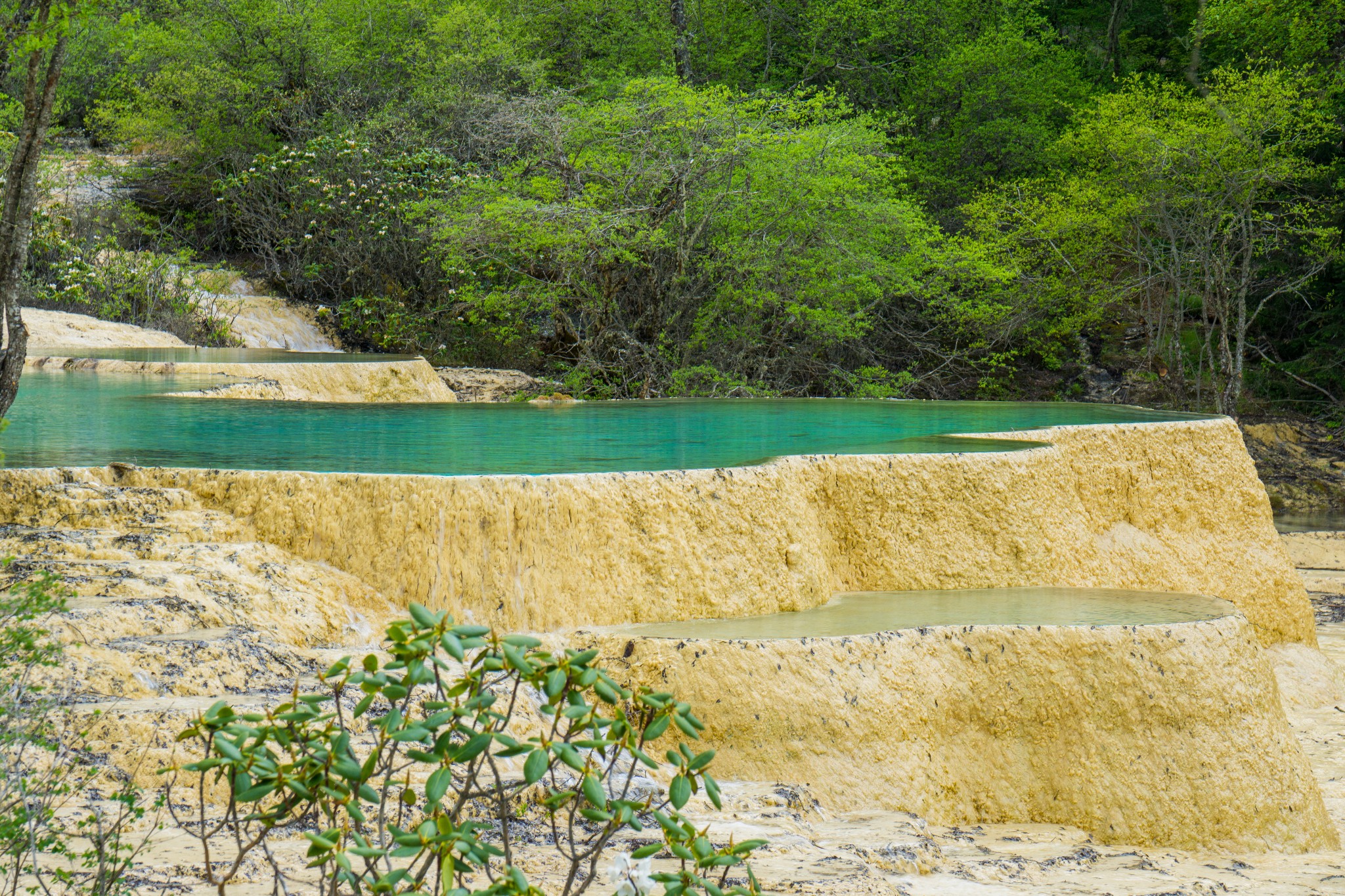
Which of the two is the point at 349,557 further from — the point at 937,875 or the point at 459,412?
the point at 459,412

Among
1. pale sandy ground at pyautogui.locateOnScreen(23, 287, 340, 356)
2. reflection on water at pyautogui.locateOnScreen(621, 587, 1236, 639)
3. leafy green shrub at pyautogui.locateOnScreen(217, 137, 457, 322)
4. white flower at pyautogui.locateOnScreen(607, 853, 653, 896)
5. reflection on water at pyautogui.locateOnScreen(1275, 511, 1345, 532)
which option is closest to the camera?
white flower at pyautogui.locateOnScreen(607, 853, 653, 896)

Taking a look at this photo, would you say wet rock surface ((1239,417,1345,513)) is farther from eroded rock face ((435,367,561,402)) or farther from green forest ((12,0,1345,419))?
eroded rock face ((435,367,561,402))

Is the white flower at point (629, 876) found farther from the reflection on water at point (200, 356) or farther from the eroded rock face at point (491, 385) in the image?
the eroded rock face at point (491, 385)

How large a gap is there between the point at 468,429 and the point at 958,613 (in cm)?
369

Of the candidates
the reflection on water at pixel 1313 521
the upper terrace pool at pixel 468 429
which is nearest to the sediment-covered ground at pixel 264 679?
the upper terrace pool at pixel 468 429

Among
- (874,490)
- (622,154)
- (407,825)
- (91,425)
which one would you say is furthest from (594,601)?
(622,154)

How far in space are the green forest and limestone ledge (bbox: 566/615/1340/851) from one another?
12.2 meters

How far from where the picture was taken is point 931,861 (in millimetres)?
4027

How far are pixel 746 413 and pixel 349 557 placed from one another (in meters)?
4.89

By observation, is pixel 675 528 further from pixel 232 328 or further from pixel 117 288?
pixel 117 288

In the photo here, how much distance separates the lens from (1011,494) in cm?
703

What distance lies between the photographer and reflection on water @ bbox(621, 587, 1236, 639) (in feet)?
17.6

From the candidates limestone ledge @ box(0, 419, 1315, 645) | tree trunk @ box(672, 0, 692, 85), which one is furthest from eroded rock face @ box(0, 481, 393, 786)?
tree trunk @ box(672, 0, 692, 85)

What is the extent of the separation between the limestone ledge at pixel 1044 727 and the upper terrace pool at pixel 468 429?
154 cm
